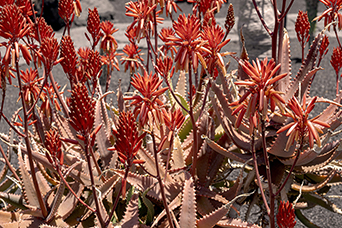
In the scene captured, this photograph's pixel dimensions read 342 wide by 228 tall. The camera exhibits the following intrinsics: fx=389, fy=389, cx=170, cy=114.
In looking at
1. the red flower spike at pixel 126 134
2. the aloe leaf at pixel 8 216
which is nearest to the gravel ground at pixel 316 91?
the aloe leaf at pixel 8 216

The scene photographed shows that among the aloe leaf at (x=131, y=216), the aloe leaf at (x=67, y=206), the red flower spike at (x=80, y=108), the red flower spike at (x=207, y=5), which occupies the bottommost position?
the aloe leaf at (x=67, y=206)


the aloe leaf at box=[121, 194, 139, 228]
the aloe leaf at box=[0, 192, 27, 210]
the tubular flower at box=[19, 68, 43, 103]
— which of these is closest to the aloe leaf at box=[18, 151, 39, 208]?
the aloe leaf at box=[0, 192, 27, 210]

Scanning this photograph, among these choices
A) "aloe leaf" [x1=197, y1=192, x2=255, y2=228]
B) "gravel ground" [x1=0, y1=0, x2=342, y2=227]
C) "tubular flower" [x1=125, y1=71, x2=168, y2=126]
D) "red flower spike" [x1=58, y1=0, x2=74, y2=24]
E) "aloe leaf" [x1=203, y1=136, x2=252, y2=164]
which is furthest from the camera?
"gravel ground" [x1=0, y1=0, x2=342, y2=227]

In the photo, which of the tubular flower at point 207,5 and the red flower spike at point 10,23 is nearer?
the red flower spike at point 10,23

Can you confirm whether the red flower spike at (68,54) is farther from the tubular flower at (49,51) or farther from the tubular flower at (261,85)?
the tubular flower at (261,85)

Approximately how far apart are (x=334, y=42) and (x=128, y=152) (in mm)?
5750

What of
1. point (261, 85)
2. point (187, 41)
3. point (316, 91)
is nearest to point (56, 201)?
point (187, 41)

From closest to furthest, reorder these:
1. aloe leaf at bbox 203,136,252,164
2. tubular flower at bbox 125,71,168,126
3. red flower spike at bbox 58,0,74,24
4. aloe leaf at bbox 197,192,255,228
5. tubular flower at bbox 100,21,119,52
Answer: tubular flower at bbox 125,71,168,126 < aloe leaf at bbox 197,192,255,228 < aloe leaf at bbox 203,136,252,164 < red flower spike at bbox 58,0,74,24 < tubular flower at bbox 100,21,119,52

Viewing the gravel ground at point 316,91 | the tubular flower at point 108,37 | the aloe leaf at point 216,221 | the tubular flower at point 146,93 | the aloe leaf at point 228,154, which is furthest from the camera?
the gravel ground at point 316,91

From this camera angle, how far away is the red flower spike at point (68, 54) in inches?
47.3

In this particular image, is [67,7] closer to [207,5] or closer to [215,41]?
[207,5]

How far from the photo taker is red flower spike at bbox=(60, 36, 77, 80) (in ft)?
3.94

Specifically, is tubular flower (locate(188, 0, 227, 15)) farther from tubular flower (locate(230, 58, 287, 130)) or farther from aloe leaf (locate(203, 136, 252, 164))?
tubular flower (locate(230, 58, 287, 130))

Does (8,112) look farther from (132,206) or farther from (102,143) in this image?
(132,206)
